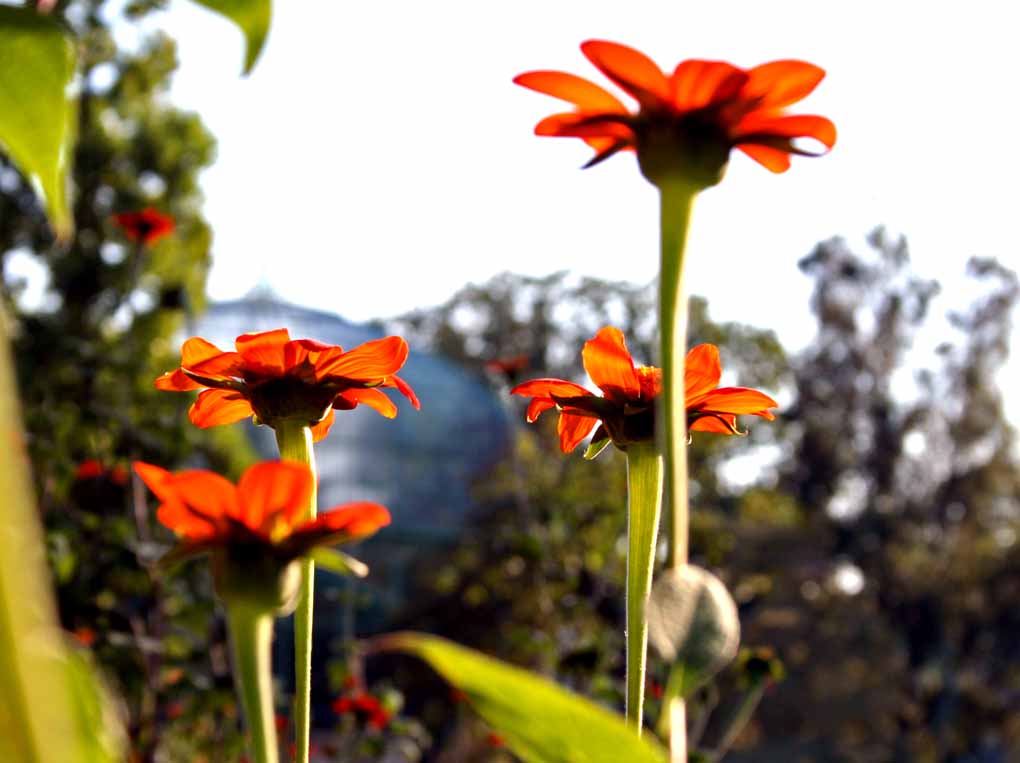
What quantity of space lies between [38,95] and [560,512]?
3.11 meters

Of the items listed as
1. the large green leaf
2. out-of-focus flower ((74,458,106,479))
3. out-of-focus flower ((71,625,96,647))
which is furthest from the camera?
out-of-focus flower ((74,458,106,479))

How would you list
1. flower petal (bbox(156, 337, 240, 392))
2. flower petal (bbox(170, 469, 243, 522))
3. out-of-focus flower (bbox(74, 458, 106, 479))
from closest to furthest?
flower petal (bbox(170, 469, 243, 522)) → flower petal (bbox(156, 337, 240, 392)) → out-of-focus flower (bbox(74, 458, 106, 479))

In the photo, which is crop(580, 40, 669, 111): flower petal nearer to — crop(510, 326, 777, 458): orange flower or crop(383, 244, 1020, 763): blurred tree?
crop(510, 326, 777, 458): orange flower

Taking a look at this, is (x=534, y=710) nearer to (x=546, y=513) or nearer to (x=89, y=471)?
(x=89, y=471)

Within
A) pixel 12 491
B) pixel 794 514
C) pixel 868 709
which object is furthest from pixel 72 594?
pixel 794 514

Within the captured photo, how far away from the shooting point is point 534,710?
134 millimetres

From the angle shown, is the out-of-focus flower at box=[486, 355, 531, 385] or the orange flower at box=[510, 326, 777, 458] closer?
the orange flower at box=[510, 326, 777, 458]

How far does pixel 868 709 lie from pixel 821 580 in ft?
2.49

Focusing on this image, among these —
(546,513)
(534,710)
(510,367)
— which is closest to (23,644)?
(534,710)

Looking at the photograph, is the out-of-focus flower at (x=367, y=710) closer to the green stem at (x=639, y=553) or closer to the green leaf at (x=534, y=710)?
the green stem at (x=639, y=553)

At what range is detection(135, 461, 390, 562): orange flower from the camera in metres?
0.19

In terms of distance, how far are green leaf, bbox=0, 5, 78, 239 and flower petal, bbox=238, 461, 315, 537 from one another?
5 centimetres

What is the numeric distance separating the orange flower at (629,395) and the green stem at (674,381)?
0.08m

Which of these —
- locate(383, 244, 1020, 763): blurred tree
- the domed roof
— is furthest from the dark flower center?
the domed roof
